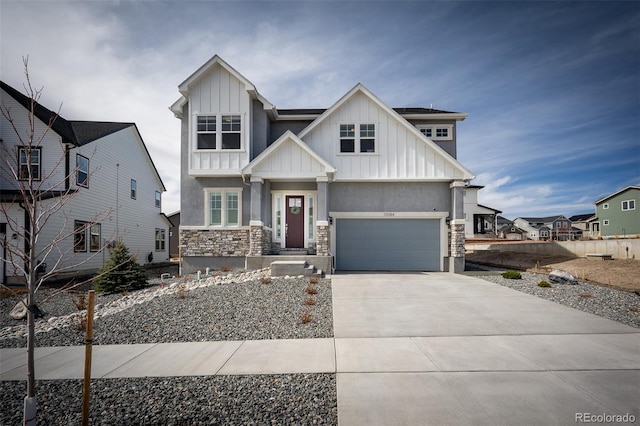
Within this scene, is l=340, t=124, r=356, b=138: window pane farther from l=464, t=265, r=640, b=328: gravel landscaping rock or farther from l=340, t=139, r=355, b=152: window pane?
l=464, t=265, r=640, b=328: gravel landscaping rock

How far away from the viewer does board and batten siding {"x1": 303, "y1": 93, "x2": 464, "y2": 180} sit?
14.9 metres

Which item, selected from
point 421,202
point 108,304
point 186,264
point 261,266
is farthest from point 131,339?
point 421,202

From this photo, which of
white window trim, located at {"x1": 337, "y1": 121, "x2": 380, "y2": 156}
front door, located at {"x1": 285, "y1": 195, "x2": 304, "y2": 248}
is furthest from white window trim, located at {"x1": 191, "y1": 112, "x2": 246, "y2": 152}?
white window trim, located at {"x1": 337, "y1": 121, "x2": 380, "y2": 156}

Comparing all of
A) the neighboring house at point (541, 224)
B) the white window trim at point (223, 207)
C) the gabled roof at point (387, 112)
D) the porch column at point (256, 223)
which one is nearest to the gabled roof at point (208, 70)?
the gabled roof at point (387, 112)

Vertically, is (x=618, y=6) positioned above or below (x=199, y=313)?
above

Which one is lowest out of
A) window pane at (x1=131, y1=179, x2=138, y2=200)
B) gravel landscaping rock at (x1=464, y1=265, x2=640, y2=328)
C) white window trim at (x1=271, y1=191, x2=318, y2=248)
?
gravel landscaping rock at (x1=464, y1=265, x2=640, y2=328)

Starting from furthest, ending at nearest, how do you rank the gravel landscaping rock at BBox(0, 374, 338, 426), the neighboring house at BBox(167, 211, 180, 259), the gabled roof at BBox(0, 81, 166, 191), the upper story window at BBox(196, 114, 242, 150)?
the neighboring house at BBox(167, 211, 180, 259) < the gabled roof at BBox(0, 81, 166, 191) < the upper story window at BBox(196, 114, 242, 150) < the gravel landscaping rock at BBox(0, 374, 338, 426)

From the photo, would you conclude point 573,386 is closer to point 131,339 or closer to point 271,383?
point 271,383

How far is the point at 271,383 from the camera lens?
4574mm

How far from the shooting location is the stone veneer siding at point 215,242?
588 inches

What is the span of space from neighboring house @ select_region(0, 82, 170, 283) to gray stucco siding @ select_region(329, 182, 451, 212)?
944 centimetres

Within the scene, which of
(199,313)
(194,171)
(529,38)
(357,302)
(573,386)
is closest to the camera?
(573,386)

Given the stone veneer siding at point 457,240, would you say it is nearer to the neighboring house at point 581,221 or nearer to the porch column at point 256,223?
the porch column at point 256,223

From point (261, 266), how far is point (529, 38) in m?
12.6
